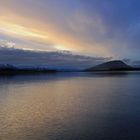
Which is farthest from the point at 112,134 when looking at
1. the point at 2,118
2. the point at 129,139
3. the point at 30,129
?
the point at 2,118

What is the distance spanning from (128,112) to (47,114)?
16.6 feet

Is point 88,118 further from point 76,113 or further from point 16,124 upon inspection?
point 16,124

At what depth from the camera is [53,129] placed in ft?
39.5

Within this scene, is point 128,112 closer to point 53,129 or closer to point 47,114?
point 47,114

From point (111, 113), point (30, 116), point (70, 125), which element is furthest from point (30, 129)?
point (111, 113)

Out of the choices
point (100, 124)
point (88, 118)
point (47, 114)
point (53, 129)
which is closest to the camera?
point (53, 129)

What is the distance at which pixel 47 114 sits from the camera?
51.8 feet

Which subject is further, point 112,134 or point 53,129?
point 53,129

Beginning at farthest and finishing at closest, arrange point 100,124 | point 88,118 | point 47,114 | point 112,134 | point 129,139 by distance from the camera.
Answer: point 47,114
point 88,118
point 100,124
point 112,134
point 129,139

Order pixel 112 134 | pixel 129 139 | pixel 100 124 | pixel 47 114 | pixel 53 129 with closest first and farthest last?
pixel 129 139 → pixel 112 134 → pixel 53 129 → pixel 100 124 → pixel 47 114

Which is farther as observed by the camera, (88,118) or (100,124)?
(88,118)

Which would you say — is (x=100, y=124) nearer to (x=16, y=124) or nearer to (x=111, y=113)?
(x=111, y=113)

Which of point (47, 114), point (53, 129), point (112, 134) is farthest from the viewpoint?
point (47, 114)

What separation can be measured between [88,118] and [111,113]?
2137mm
